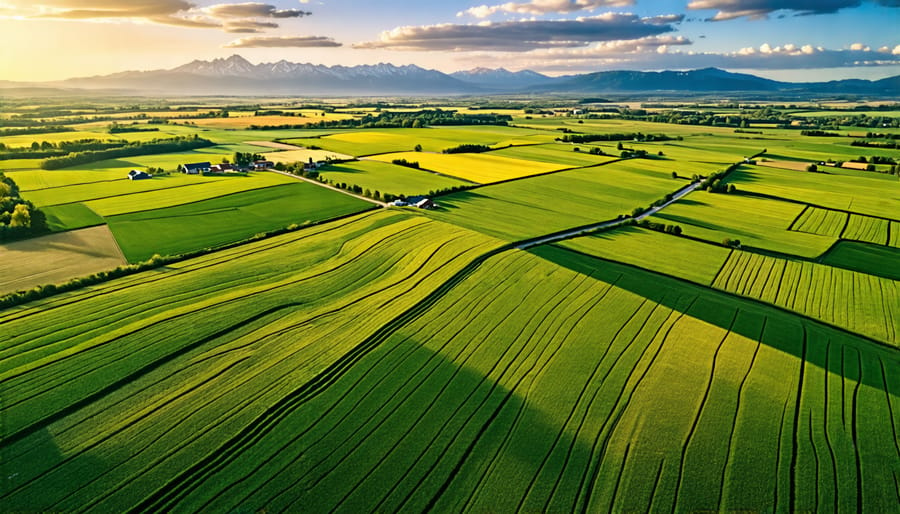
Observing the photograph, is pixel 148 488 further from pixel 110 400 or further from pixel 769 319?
pixel 769 319

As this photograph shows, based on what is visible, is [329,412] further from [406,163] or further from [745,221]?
[406,163]

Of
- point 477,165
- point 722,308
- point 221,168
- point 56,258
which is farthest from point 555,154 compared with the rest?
point 56,258

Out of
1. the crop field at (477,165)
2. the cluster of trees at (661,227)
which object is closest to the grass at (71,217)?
the crop field at (477,165)

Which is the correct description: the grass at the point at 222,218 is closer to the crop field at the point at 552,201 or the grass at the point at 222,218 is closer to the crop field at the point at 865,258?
the crop field at the point at 552,201

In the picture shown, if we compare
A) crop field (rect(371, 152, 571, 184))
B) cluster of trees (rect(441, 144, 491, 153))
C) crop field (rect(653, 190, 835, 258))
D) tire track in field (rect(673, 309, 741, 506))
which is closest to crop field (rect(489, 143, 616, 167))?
cluster of trees (rect(441, 144, 491, 153))

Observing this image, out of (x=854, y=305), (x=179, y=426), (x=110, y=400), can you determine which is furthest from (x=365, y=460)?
(x=854, y=305)

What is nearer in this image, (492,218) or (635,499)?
(635,499)

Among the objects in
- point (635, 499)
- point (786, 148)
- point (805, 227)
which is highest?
point (786, 148)
